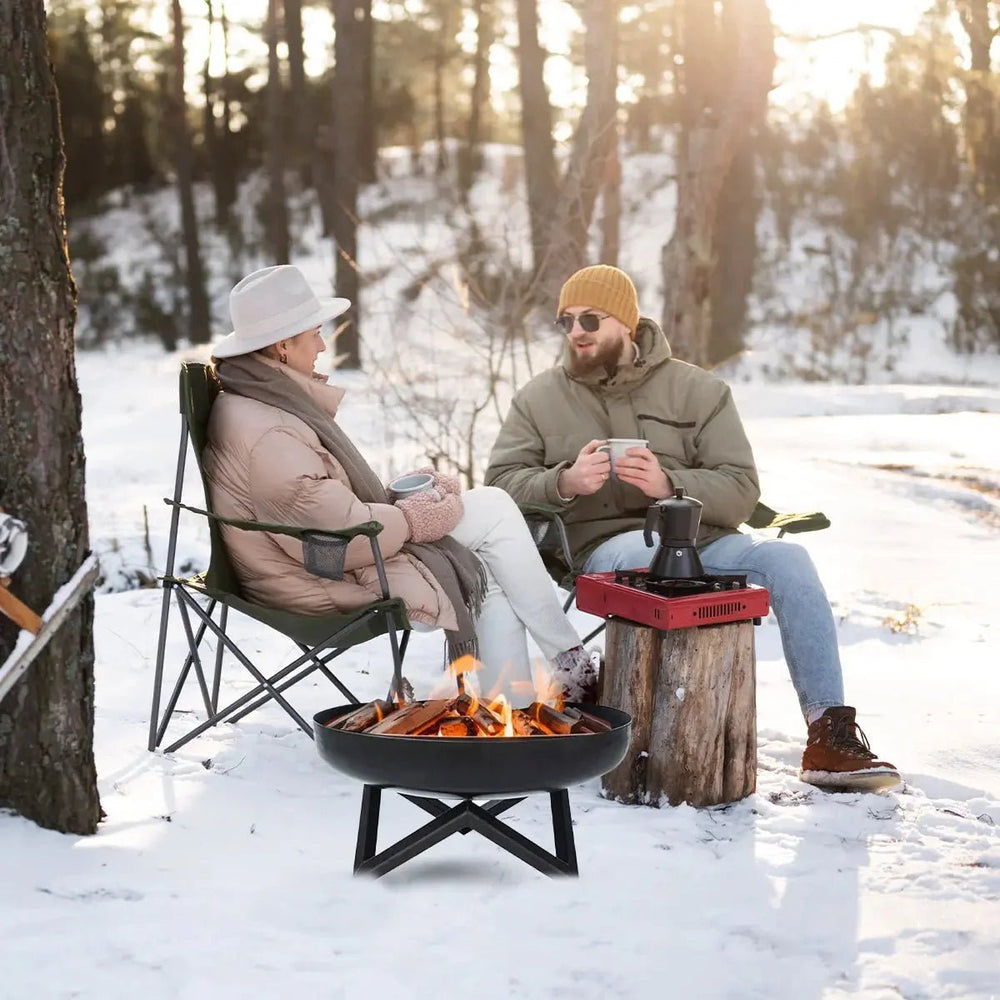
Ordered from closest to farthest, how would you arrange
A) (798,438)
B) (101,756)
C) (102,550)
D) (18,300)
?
(18,300)
(101,756)
(102,550)
(798,438)

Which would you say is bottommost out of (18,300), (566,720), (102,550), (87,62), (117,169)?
(102,550)

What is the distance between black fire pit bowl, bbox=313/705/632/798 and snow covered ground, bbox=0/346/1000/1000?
228 millimetres

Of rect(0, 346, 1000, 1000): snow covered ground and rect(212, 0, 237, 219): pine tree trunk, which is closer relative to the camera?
rect(0, 346, 1000, 1000): snow covered ground

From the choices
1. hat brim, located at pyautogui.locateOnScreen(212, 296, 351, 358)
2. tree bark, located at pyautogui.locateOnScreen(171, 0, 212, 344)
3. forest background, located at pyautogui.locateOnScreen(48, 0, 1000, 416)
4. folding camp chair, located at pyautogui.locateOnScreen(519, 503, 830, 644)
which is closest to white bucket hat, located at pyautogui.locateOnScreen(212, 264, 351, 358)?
hat brim, located at pyautogui.locateOnScreen(212, 296, 351, 358)

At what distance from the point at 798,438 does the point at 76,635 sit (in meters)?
7.69

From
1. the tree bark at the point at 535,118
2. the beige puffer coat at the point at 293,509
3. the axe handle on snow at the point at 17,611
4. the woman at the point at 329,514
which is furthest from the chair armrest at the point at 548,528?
the tree bark at the point at 535,118

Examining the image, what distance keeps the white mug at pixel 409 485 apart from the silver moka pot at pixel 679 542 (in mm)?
638

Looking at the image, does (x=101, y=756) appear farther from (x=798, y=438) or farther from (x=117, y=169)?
(x=117, y=169)

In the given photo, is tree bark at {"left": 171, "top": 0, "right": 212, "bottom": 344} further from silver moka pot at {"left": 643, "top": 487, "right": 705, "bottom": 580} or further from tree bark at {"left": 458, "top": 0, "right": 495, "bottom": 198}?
silver moka pot at {"left": 643, "top": 487, "right": 705, "bottom": 580}

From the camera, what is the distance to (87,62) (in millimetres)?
23109

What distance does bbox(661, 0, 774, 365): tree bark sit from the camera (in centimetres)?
741

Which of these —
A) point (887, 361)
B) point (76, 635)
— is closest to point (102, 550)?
point (76, 635)

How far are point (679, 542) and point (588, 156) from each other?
5.40 meters

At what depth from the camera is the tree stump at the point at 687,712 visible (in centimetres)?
310
